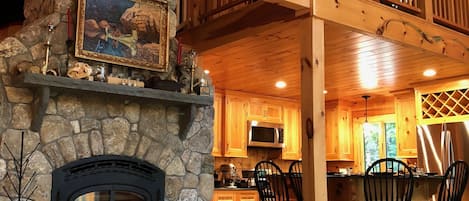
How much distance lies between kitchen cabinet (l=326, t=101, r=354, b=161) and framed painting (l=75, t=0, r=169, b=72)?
15.0 ft

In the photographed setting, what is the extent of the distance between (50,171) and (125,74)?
942mm

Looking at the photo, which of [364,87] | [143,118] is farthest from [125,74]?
[364,87]

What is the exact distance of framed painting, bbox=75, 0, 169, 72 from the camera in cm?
377

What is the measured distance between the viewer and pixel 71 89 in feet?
11.5

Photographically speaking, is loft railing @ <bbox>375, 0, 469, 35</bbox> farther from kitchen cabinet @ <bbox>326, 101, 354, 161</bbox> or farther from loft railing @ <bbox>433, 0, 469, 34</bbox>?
kitchen cabinet @ <bbox>326, 101, 354, 161</bbox>

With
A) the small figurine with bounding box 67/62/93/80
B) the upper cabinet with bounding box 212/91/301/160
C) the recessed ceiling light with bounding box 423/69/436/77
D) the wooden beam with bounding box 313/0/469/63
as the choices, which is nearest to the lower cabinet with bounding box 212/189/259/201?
the upper cabinet with bounding box 212/91/301/160

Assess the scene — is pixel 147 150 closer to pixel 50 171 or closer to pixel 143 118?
pixel 143 118

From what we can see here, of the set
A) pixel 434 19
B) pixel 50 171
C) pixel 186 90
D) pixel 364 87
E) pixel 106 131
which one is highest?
pixel 434 19

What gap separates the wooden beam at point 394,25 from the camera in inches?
164

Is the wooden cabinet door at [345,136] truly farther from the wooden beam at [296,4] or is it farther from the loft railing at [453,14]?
the wooden beam at [296,4]

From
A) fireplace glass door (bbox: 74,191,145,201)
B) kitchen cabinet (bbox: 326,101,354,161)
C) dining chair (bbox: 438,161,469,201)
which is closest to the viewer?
fireplace glass door (bbox: 74,191,145,201)

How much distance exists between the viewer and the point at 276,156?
7984mm

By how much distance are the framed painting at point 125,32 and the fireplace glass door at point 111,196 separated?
101 centimetres

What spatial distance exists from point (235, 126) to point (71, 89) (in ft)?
12.9
